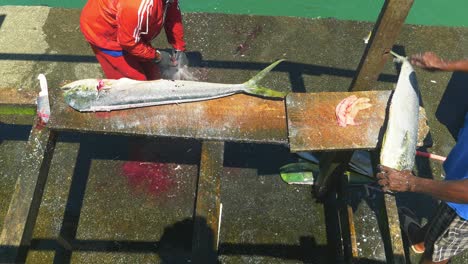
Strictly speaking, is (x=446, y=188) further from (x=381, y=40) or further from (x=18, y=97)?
(x=18, y=97)

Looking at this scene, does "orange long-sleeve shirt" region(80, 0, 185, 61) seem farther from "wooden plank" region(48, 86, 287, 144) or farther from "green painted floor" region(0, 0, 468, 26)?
"green painted floor" region(0, 0, 468, 26)

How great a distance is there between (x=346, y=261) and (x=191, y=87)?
2.37 m

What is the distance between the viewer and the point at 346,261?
3.63 metres

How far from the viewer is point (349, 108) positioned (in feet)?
9.83

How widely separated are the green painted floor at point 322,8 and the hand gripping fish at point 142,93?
16.8 ft

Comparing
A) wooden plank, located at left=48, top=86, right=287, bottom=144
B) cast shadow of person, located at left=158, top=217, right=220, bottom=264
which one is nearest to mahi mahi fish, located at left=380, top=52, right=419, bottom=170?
wooden plank, located at left=48, top=86, right=287, bottom=144

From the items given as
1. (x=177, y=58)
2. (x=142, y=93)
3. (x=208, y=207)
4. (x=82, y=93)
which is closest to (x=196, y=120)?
(x=142, y=93)

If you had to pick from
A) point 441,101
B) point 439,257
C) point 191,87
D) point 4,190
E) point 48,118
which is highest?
point 191,87

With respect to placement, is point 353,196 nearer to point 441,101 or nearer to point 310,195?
point 310,195

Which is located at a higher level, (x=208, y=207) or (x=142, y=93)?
(x=142, y=93)

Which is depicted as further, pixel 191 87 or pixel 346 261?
pixel 346 261

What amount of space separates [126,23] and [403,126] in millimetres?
2560

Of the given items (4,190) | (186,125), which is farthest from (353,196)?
(4,190)

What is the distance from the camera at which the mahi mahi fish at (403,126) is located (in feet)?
8.73
